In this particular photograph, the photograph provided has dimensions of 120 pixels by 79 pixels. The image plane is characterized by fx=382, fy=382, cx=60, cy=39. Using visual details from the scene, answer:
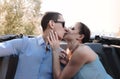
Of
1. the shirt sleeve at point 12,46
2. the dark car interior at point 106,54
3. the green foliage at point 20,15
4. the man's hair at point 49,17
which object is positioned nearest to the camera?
the shirt sleeve at point 12,46

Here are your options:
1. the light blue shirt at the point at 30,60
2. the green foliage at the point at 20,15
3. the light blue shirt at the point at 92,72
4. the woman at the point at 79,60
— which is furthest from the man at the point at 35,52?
the green foliage at the point at 20,15

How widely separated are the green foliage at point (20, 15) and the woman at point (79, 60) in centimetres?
2014

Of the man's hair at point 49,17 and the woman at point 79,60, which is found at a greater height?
the man's hair at point 49,17

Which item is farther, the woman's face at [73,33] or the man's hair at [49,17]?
the man's hair at [49,17]

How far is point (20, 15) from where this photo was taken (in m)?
24.7

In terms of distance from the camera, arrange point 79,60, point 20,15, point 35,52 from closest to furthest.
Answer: point 79,60, point 35,52, point 20,15

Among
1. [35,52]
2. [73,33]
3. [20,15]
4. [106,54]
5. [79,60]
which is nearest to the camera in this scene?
[79,60]

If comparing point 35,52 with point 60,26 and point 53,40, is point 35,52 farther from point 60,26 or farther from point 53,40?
point 60,26

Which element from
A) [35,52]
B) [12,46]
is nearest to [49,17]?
[35,52]

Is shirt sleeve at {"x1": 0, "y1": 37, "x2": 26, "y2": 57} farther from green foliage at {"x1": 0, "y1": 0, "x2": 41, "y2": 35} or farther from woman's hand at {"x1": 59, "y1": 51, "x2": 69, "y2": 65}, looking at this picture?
green foliage at {"x1": 0, "y1": 0, "x2": 41, "y2": 35}

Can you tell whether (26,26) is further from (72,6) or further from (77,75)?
(77,75)

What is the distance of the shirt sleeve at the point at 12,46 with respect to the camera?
3.62 m

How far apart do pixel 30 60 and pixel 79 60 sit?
1.69ft

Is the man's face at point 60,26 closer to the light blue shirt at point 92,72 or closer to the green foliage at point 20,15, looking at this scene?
the light blue shirt at point 92,72
